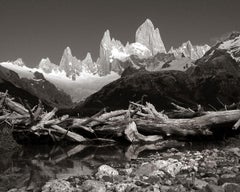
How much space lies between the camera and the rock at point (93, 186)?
31.4ft

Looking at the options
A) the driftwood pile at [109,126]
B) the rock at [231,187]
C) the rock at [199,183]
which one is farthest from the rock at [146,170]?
the driftwood pile at [109,126]

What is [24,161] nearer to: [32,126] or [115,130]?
[32,126]

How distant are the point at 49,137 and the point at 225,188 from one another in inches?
A: 711

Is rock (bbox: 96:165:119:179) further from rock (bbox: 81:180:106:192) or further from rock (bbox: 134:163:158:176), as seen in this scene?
rock (bbox: 81:180:106:192)

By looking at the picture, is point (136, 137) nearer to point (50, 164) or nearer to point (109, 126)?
point (109, 126)

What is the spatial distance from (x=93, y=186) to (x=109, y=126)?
14521 mm

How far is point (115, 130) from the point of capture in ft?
79.5

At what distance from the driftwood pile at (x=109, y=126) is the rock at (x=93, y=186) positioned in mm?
13115

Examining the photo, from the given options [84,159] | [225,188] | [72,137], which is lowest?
[225,188]

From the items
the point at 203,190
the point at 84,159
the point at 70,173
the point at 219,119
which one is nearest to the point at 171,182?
the point at 203,190

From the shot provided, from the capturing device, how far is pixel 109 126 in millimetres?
24391

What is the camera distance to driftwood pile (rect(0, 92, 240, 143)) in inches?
905

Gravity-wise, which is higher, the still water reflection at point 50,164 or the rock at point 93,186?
the still water reflection at point 50,164

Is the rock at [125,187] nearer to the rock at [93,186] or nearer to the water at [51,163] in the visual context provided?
the rock at [93,186]
